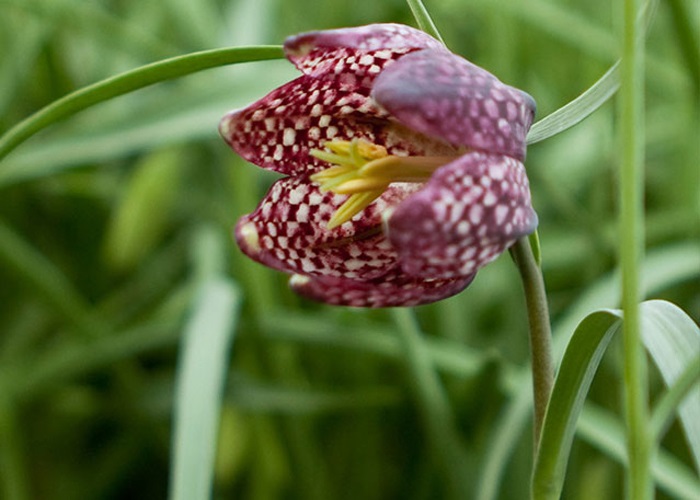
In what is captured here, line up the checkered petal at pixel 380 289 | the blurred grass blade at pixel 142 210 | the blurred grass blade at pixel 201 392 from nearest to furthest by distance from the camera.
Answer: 1. the checkered petal at pixel 380 289
2. the blurred grass blade at pixel 201 392
3. the blurred grass blade at pixel 142 210

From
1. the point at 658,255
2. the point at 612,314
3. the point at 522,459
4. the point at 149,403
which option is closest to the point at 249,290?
the point at 149,403

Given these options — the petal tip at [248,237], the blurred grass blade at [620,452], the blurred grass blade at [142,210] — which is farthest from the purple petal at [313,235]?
the blurred grass blade at [142,210]

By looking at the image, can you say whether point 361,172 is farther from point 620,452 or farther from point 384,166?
point 620,452

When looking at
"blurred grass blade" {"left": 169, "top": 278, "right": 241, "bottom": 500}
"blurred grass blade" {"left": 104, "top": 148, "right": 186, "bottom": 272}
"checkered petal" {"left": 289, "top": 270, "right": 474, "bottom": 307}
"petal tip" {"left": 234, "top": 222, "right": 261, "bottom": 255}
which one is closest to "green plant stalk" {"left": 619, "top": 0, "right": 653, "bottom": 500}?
"checkered petal" {"left": 289, "top": 270, "right": 474, "bottom": 307}

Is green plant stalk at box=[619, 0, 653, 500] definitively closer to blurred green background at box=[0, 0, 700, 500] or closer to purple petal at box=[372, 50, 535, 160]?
purple petal at box=[372, 50, 535, 160]

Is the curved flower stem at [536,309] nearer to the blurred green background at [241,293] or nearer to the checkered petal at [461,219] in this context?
the checkered petal at [461,219]

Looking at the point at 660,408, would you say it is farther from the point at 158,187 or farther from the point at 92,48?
the point at 92,48
